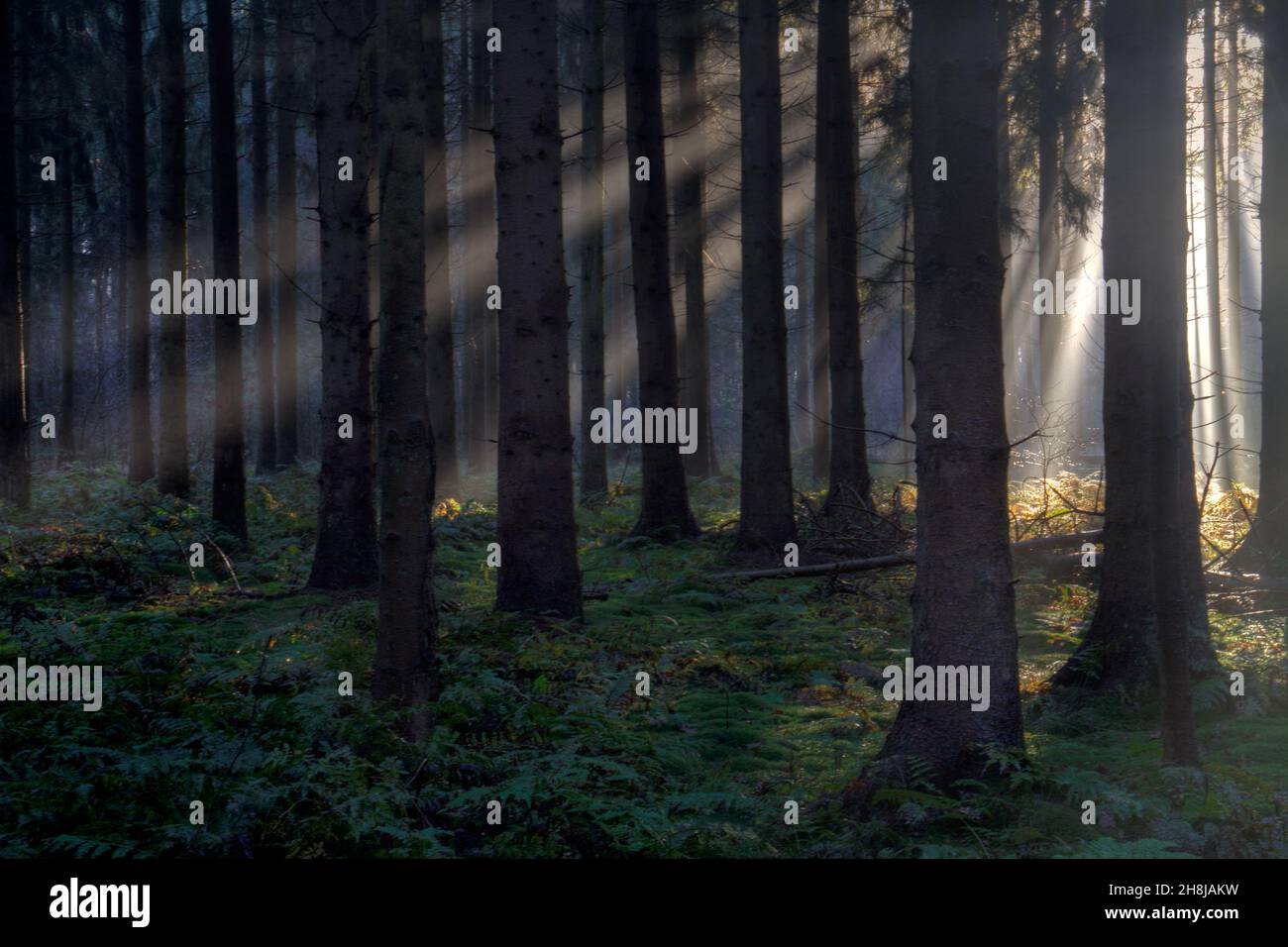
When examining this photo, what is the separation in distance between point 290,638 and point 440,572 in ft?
12.1

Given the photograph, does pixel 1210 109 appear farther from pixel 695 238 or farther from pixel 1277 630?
pixel 1277 630

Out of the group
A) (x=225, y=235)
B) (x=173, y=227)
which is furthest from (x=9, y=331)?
(x=225, y=235)

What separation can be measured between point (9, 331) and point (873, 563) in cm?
1340

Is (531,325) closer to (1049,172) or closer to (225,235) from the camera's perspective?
(225,235)

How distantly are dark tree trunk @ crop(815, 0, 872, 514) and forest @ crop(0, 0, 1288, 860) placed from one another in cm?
7

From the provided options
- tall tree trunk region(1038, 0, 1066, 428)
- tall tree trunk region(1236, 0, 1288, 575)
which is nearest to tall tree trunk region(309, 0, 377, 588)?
tall tree trunk region(1236, 0, 1288, 575)

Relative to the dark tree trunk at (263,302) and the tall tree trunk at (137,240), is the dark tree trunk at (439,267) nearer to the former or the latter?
the tall tree trunk at (137,240)

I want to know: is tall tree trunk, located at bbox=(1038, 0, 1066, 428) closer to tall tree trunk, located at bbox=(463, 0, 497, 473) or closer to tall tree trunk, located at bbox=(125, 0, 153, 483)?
tall tree trunk, located at bbox=(463, 0, 497, 473)

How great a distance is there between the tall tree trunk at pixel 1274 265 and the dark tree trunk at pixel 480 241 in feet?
37.1

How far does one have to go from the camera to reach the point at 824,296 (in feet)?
76.1

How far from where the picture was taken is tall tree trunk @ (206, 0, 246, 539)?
1413 cm

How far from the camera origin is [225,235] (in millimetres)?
14719

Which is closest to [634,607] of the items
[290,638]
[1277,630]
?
[290,638]

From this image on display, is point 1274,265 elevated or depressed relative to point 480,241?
depressed
